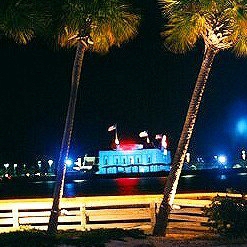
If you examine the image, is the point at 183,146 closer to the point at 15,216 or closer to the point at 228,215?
the point at 228,215

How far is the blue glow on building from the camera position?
133750mm

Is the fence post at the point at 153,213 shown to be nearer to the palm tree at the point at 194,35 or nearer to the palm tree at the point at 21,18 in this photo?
the palm tree at the point at 194,35

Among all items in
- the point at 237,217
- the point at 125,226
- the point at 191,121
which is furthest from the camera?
the point at 125,226

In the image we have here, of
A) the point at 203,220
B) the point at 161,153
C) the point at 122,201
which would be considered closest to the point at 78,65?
the point at 122,201

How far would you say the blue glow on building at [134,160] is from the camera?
133750 mm

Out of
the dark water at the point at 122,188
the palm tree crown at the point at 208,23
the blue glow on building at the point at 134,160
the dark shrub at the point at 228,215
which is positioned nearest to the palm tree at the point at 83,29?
the palm tree crown at the point at 208,23

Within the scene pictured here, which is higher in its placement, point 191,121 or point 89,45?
point 89,45

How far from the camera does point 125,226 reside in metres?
15.2

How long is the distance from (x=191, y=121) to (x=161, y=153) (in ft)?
399

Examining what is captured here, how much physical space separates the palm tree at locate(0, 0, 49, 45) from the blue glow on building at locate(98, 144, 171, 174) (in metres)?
120

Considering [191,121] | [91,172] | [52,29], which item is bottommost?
[191,121]

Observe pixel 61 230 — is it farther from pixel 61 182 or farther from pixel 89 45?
pixel 89 45

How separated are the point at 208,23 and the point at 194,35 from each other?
490 mm

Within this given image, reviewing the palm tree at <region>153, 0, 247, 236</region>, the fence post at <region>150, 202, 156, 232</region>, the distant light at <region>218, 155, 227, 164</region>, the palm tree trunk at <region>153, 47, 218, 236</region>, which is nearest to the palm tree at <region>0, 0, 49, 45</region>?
the palm tree at <region>153, 0, 247, 236</region>
